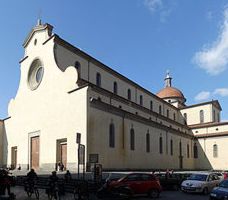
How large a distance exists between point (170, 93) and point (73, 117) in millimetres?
44142

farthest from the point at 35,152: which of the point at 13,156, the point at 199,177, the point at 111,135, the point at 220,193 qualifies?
the point at 220,193

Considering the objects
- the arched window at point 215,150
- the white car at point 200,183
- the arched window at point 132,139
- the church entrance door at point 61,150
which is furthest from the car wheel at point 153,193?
the arched window at point 215,150

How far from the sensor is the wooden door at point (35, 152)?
1572 inches

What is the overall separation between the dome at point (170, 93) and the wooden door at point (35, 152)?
40748 millimetres

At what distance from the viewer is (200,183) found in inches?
895

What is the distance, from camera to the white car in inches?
888

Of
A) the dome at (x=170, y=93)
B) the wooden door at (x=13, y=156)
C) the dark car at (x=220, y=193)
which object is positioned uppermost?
the dome at (x=170, y=93)

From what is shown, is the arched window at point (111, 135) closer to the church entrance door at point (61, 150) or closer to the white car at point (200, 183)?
the church entrance door at point (61, 150)

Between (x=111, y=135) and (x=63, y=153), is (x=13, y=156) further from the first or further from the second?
(x=111, y=135)

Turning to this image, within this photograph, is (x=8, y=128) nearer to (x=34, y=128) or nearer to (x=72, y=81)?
(x=34, y=128)

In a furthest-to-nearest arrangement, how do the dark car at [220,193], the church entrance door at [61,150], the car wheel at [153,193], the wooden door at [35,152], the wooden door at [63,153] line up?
the wooden door at [35,152] < the church entrance door at [61,150] < the wooden door at [63,153] < the car wheel at [153,193] < the dark car at [220,193]

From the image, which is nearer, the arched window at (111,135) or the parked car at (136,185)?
the parked car at (136,185)

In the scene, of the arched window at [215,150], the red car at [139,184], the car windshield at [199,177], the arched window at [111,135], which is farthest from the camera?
the arched window at [215,150]

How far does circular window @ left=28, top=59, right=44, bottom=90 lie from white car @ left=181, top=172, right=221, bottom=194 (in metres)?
25.1
